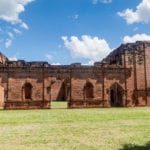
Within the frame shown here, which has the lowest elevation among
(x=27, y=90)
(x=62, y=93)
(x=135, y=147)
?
(x=135, y=147)

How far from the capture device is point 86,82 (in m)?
30.9

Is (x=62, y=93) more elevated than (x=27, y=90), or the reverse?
(x=62, y=93)

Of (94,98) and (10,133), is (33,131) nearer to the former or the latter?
(10,133)

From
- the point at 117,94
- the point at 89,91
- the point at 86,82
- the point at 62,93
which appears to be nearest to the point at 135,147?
the point at 86,82

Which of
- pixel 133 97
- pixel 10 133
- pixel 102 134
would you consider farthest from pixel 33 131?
pixel 133 97

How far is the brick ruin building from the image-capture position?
2992cm

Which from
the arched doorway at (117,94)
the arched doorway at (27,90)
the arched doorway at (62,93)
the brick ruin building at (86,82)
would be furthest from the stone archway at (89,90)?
the arched doorway at (62,93)

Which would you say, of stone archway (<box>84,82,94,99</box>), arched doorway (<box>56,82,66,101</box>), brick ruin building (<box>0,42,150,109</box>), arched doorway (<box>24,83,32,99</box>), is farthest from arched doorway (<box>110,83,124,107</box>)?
arched doorway (<box>56,82,66,101</box>)

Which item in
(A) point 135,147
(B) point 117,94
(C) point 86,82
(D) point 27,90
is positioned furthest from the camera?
(B) point 117,94

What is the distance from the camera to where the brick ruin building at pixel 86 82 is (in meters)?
29.9

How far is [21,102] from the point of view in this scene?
29906 millimetres

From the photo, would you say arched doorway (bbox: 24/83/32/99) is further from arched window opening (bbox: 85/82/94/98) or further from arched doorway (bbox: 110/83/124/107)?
arched doorway (bbox: 110/83/124/107)

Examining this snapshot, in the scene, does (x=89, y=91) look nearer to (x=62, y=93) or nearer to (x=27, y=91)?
(x=27, y=91)

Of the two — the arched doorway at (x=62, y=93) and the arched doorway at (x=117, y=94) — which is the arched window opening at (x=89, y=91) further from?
the arched doorway at (x=62, y=93)
